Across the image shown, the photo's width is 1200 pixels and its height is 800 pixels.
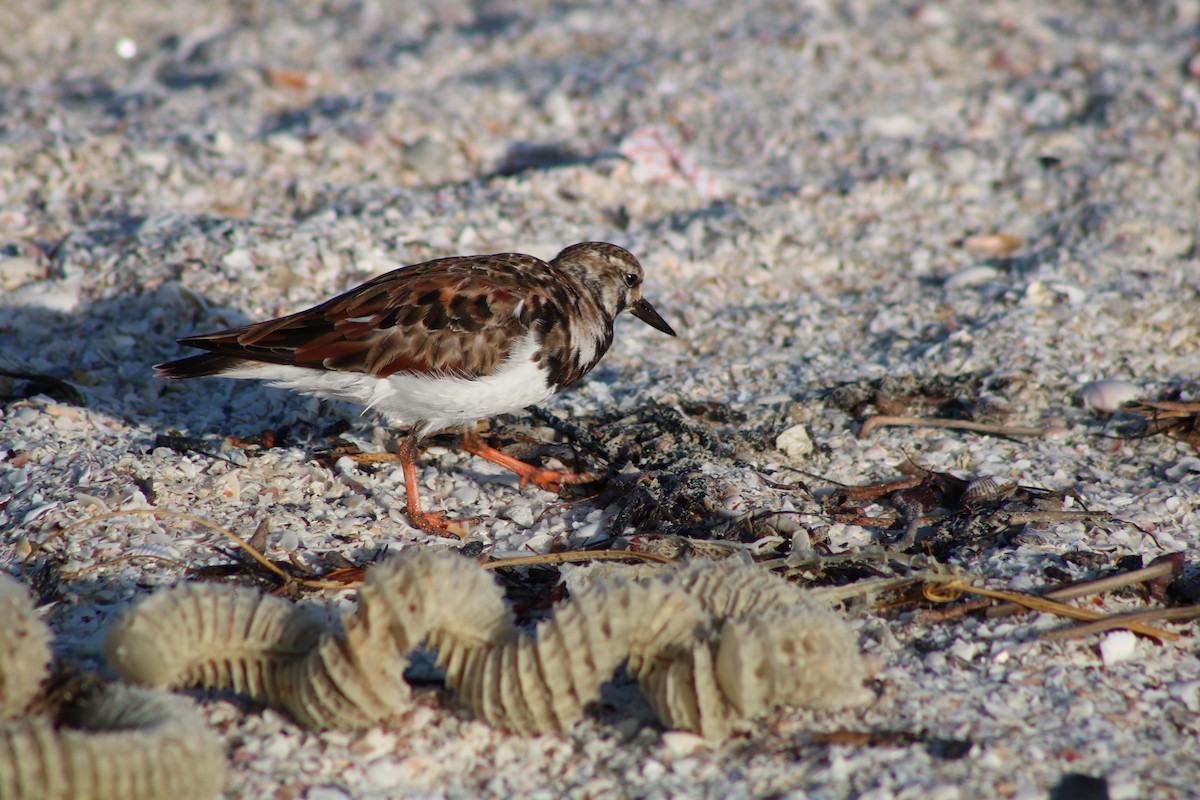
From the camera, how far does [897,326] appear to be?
14.7 feet

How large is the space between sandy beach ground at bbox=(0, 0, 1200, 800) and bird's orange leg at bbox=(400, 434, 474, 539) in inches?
1.9

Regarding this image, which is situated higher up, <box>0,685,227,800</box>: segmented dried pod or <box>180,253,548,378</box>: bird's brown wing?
<box>180,253,548,378</box>: bird's brown wing

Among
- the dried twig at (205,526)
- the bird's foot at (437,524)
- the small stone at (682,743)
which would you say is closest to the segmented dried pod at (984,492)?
the small stone at (682,743)

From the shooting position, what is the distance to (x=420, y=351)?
329cm

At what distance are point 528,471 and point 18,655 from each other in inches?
70.3

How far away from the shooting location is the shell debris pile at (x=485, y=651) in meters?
2.11

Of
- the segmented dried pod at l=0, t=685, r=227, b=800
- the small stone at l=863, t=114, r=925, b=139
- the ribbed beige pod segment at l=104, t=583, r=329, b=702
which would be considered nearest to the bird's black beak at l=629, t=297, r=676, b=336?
the ribbed beige pod segment at l=104, t=583, r=329, b=702

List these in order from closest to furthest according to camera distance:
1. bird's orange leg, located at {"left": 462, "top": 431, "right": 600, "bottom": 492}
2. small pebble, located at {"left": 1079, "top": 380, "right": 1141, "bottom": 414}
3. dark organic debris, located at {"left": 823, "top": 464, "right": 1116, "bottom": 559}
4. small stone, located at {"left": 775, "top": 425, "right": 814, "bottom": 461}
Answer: dark organic debris, located at {"left": 823, "top": 464, "right": 1116, "bottom": 559} < bird's orange leg, located at {"left": 462, "top": 431, "right": 600, "bottom": 492} < small stone, located at {"left": 775, "top": 425, "right": 814, "bottom": 461} < small pebble, located at {"left": 1079, "top": 380, "right": 1141, "bottom": 414}

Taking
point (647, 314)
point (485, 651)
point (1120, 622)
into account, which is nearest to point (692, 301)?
point (647, 314)

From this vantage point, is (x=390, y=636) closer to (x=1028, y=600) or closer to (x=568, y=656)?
(x=568, y=656)

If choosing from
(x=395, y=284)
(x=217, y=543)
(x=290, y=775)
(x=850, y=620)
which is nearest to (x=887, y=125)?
(x=395, y=284)

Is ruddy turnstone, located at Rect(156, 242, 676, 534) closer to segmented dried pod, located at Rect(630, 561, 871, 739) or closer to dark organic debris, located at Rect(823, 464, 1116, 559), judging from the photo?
dark organic debris, located at Rect(823, 464, 1116, 559)

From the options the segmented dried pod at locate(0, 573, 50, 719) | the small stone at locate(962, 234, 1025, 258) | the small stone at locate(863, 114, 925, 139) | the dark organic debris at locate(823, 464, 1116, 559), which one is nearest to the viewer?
the segmented dried pod at locate(0, 573, 50, 719)

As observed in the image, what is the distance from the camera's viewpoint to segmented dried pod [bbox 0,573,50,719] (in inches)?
79.2
